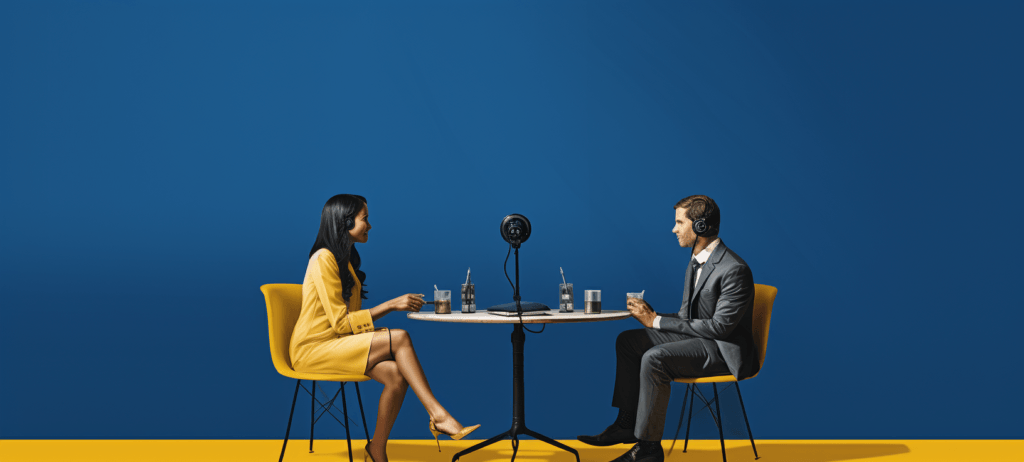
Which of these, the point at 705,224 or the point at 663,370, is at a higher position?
the point at 705,224

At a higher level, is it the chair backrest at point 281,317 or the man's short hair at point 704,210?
the man's short hair at point 704,210

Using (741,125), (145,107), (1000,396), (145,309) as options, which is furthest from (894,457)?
(145,107)

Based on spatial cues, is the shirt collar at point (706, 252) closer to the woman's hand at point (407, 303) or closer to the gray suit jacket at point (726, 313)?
the gray suit jacket at point (726, 313)

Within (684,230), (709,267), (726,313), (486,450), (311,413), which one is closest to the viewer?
(726,313)

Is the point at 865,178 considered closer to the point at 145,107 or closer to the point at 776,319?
the point at 776,319

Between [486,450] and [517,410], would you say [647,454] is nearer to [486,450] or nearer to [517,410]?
[517,410]

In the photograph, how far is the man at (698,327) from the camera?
3.19 metres

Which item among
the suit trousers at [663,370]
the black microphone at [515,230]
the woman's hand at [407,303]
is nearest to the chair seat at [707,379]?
the suit trousers at [663,370]

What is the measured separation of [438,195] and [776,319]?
1851 millimetres

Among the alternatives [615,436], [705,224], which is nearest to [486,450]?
[615,436]

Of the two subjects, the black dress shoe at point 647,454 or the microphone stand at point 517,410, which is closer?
the black dress shoe at point 647,454

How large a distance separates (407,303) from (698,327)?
48.0 inches

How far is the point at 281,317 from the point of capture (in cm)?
340

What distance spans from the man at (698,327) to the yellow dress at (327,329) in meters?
1.15
